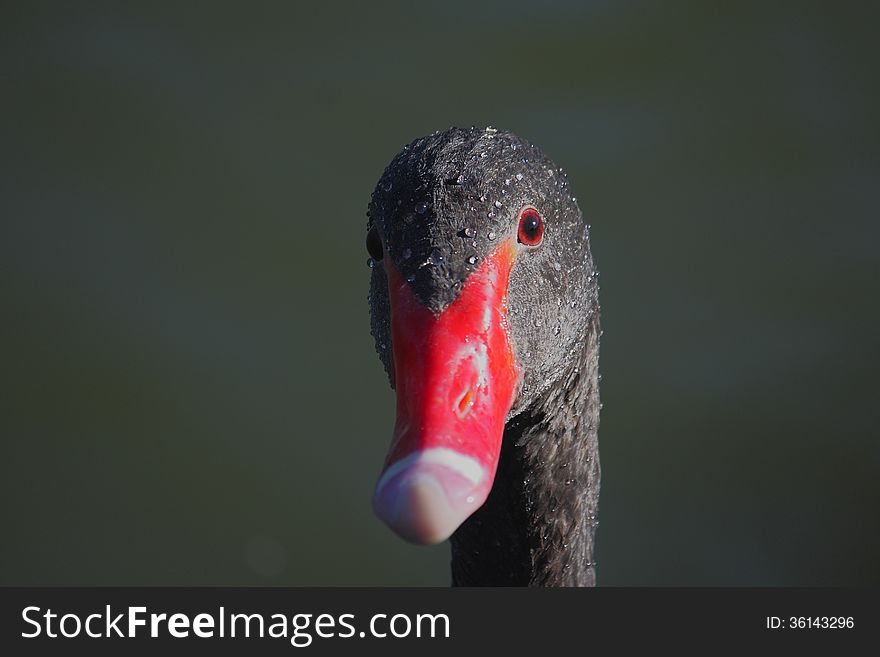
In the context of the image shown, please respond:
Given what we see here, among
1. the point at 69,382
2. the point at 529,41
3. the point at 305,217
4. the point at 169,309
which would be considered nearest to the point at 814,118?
the point at 529,41

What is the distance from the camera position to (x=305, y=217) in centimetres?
521

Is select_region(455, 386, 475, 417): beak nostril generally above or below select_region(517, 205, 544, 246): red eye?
below

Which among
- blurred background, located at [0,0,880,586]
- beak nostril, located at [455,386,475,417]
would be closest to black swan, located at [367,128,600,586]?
beak nostril, located at [455,386,475,417]

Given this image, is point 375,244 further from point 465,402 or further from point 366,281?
point 366,281

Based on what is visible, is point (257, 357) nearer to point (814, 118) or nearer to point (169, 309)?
point (169, 309)

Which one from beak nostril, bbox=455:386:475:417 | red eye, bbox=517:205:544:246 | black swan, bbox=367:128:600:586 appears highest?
red eye, bbox=517:205:544:246

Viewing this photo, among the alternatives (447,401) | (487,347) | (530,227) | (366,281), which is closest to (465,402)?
(447,401)

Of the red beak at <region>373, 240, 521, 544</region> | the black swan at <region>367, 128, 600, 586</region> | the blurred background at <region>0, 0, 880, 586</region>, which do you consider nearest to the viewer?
the red beak at <region>373, 240, 521, 544</region>

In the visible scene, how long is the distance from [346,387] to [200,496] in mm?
853

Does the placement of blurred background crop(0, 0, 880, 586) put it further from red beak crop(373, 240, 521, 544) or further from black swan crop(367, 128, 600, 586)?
red beak crop(373, 240, 521, 544)

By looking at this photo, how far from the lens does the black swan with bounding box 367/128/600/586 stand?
1.86 meters

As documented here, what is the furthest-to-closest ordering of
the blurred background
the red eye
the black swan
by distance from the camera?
the blurred background
the red eye
the black swan

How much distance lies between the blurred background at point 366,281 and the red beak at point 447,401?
8.41 ft

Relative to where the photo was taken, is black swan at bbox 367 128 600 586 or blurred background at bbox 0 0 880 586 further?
blurred background at bbox 0 0 880 586
